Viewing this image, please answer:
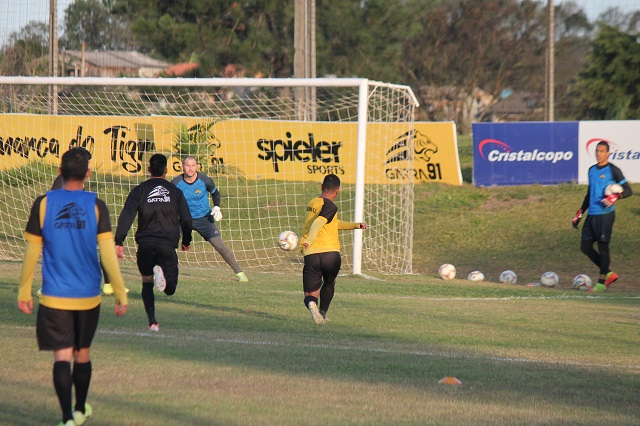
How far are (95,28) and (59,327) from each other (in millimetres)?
33234

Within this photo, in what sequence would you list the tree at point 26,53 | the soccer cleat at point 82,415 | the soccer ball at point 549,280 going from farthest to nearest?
the tree at point 26,53
the soccer ball at point 549,280
the soccer cleat at point 82,415

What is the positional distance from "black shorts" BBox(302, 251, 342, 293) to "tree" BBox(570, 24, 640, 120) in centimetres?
2800

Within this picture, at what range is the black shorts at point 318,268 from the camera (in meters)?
10.1

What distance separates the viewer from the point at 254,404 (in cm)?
655

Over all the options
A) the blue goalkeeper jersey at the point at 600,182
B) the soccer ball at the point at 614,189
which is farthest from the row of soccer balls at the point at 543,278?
the soccer ball at the point at 614,189

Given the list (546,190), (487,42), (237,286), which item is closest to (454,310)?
(237,286)

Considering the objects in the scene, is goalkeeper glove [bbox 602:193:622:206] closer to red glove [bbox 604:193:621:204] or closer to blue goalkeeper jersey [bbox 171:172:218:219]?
red glove [bbox 604:193:621:204]

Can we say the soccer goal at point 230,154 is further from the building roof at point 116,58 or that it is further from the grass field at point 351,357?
the building roof at point 116,58

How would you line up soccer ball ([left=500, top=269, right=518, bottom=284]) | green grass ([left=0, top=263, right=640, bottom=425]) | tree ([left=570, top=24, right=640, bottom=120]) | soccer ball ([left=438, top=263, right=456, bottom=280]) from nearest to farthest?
green grass ([left=0, top=263, right=640, bottom=425])
soccer ball ([left=438, top=263, right=456, bottom=280])
soccer ball ([left=500, top=269, right=518, bottom=284])
tree ([left=570, top=24, right=640, bottom=120])

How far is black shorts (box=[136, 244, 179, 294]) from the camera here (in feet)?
31.8

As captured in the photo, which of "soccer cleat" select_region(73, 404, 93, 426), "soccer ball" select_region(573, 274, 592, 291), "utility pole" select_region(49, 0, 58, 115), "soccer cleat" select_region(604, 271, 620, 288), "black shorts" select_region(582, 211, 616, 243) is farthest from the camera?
"utility pole" select_region(49, 0, 58, 115)

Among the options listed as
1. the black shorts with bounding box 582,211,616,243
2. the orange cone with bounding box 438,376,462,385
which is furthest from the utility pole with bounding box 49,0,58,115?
the orange cone with bounding box 438,376,462,385

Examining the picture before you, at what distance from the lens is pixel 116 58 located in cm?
3738

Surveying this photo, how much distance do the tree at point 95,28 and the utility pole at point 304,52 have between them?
29.9 feet
